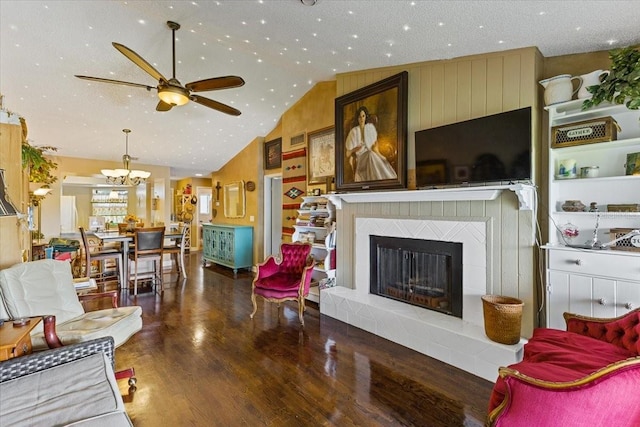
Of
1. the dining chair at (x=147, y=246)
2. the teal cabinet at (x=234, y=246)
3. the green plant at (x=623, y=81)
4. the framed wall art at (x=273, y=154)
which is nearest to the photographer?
the green plant at (x=623, y=81)

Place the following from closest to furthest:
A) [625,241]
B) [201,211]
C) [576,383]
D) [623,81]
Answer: [576,383]
[623,81]
[625,241]
[201,211]

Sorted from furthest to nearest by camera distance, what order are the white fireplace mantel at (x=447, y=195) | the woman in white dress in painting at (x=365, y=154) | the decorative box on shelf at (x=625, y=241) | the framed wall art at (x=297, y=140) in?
the framed wall art at (x=297, y=140) → the woman in white dress in painting at (x=365, y=154) → the white fireplace mantel at (x=447, y=195) → the decorative box on shelf at (x=625, y=241)

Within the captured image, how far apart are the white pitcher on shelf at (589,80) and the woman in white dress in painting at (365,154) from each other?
1770mm

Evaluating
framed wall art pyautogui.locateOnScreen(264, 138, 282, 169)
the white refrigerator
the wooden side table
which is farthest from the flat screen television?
the white refrigerator

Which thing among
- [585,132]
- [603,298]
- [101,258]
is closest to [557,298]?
[603,298]

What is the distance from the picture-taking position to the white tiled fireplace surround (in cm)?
266

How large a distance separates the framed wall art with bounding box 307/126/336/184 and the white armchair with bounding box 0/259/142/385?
322cm

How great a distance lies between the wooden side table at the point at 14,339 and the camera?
69.9 inches

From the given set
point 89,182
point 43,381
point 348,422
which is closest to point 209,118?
point 43,381

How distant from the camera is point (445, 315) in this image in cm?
323

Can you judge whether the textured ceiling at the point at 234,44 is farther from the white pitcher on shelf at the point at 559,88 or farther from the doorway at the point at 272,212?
the doorway at the point at 272,212

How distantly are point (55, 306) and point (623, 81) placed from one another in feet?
15.4

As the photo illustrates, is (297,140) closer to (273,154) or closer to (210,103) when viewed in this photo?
(273,154)

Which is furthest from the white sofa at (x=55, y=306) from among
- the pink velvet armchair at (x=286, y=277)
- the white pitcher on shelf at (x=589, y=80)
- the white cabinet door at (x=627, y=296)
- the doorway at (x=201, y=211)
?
the doorway at (x=201, y=211)
